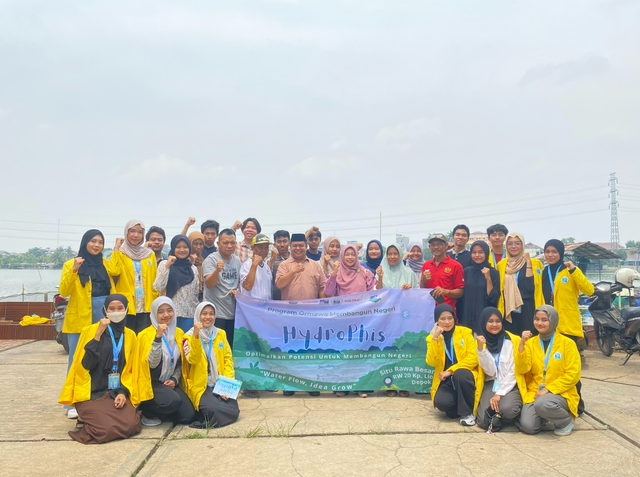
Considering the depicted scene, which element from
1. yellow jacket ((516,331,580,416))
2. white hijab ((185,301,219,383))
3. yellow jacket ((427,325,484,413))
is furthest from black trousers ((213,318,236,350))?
yellow jacket ((516,331,580,416))

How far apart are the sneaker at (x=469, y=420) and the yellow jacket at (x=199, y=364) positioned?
7.21 ft

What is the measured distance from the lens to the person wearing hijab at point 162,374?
4.56 m

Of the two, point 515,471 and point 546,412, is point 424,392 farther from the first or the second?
point 515,471

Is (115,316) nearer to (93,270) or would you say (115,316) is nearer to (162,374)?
(162,374)

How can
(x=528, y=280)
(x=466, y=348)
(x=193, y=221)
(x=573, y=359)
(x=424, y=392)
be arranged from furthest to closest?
(x=193, y=221) → (x=528, y=280) → (x=424, y=392) → (x=466, y=348) → (x=573, y=359)

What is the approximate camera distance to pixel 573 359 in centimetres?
450

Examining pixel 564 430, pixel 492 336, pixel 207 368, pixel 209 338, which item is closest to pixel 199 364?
pixel 207 368

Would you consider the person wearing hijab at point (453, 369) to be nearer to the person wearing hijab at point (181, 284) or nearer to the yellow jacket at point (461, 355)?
the yellow jacket at point (461, 355)

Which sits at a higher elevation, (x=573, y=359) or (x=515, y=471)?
(x=573, y=359)

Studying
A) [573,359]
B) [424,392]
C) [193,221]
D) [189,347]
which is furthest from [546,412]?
[193,221]

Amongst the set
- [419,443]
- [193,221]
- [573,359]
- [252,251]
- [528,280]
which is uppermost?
→ [193,221]

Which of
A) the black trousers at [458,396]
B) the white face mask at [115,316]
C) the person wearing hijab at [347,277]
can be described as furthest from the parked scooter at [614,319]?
the white face mask at [115,316]

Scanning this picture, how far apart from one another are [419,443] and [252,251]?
3201 millimetres

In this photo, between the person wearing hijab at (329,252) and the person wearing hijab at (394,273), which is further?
the person wearing hijab at (329,252)
